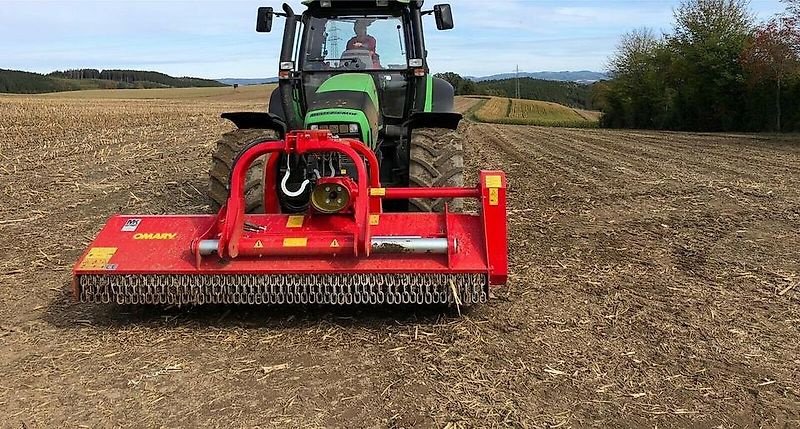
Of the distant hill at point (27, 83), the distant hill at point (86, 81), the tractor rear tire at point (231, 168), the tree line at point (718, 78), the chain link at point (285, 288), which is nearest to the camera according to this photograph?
the chain link at point (285, 288)

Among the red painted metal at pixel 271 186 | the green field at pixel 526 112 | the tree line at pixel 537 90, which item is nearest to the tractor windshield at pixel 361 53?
the red painted metal at pixel 271 186

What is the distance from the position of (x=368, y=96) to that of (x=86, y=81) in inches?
4001

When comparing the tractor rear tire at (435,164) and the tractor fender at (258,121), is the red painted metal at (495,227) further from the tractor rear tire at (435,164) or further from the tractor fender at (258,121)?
the tractor fender at (258,121)

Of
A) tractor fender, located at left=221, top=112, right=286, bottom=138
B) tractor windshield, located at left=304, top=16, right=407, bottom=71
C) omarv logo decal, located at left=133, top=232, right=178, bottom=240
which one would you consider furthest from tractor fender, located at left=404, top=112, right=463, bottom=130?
omarv logo decal, located at left=133, top=232, right=178, bottom=240

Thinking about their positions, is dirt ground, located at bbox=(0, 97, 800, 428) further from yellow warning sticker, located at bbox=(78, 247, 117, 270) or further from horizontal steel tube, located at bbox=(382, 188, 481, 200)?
horizontal steel tube, located at bbox=(382, 188, 481, 200)

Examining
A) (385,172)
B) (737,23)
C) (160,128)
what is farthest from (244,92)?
(385,172)

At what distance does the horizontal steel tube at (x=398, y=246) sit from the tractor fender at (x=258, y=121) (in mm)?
2006

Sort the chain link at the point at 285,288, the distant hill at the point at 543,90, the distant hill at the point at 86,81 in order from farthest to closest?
the distant hill at the point at 543,90 < the distant hill at the point at 86,81 < the chain link at the point at 285,288

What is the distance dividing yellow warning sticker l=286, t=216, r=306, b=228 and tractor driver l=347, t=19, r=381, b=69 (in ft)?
8.16

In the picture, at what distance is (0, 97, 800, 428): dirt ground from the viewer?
3516mm

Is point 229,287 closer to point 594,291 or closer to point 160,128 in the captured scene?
point 594,291

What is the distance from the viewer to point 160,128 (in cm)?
1903

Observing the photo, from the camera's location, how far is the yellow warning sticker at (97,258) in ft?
15.0

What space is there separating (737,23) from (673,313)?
3774cm
